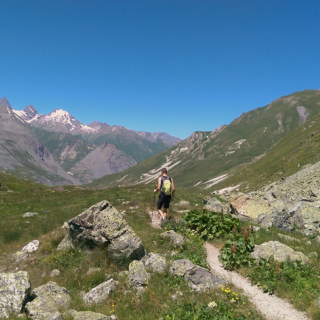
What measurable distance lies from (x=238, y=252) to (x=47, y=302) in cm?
860

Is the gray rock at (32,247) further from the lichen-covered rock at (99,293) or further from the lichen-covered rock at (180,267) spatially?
the lichen-covered rock at (180,267)

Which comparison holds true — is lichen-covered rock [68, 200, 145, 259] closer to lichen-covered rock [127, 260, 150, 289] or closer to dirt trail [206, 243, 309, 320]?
lichen-covered rock [127, 260, 150, 289]

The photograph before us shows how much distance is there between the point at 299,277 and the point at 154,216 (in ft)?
40.7

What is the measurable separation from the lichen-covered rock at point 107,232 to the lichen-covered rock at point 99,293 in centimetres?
219

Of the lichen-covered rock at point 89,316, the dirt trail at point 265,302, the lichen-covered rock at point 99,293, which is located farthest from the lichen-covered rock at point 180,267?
the lichen-covered rock at point 89,316

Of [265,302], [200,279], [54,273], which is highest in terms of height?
[54,273]

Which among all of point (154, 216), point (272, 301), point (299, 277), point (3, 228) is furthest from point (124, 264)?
point (3, 228)

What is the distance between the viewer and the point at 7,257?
14.3m

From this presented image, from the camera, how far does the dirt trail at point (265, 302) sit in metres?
6.61

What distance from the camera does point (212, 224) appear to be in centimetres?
1427

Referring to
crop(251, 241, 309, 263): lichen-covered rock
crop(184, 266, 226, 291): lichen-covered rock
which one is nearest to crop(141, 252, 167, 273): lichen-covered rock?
crop(184, 266, 226, 291): lichen-covered rock

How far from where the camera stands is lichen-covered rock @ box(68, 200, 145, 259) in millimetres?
10789

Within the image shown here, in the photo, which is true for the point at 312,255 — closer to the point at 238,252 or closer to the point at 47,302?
the point at 238,252

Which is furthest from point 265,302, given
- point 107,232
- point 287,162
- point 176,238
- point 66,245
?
point 287,162
